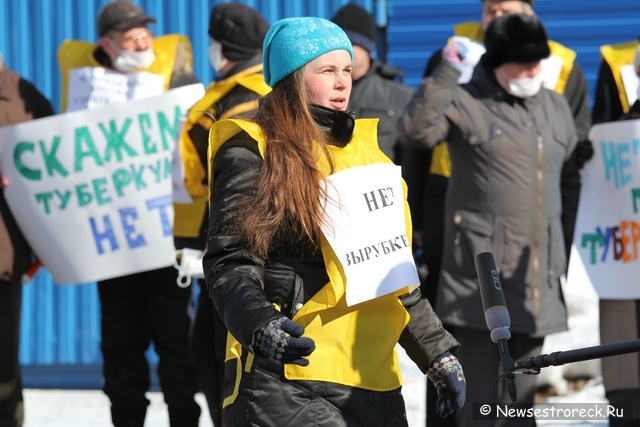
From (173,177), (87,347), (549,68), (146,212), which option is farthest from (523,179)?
(87,347)

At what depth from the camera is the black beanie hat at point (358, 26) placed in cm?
645

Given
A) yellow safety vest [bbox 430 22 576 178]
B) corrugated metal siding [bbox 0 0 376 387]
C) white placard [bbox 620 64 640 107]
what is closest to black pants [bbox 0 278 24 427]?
yellow safety vest [bbox 430 22 576 178]

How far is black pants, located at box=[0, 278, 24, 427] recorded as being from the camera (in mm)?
6016

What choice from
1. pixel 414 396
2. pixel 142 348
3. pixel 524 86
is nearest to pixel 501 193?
pixel 524 86

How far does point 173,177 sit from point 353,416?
262 centimetres

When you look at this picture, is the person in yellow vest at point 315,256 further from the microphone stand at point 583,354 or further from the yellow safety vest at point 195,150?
the yellow safety vest at point 195,150

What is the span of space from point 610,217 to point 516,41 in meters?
0.98

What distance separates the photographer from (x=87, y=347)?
8594 millimetres

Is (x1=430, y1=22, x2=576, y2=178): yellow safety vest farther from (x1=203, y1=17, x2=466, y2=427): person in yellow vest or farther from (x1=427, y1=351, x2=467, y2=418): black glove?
(x1=427, y1=351, x2=467, y2=418): black glove

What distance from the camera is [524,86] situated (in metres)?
5.47

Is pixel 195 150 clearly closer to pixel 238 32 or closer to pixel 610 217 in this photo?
pixel 238 32

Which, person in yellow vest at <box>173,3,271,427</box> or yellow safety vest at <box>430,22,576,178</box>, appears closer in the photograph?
person in yellow vest at <box>173,3,271,427</box>

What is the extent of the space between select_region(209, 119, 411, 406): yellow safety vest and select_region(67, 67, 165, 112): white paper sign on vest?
3.01 meters

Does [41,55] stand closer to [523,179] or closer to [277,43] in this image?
[523,179]
